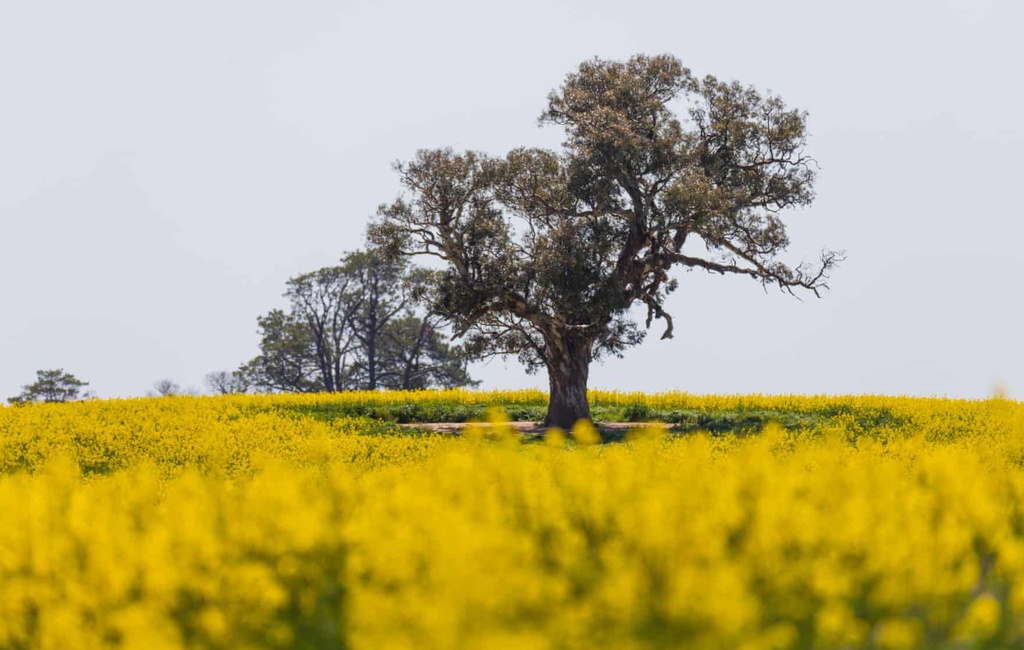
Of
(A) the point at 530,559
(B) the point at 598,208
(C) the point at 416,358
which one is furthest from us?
(C) the point at 416,358

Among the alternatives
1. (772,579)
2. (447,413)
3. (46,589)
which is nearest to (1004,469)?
(772,579)

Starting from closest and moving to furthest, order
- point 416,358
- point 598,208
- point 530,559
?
point 530,559
point 598,208
point 416,358

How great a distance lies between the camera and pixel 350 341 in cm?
4834

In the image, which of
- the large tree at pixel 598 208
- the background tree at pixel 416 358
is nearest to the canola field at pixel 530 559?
the large tree at pixel 598 208

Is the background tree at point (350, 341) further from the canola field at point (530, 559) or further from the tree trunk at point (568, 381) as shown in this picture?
the canola field at point (530, 559)

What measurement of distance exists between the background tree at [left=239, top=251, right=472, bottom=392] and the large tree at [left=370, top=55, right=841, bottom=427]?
19263 millimetres

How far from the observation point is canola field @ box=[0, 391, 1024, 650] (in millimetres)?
4777

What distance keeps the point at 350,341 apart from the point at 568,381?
22.6 meters

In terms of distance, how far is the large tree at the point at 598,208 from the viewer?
1027 inches

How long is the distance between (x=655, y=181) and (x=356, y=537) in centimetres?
2210

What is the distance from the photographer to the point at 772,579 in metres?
5.68

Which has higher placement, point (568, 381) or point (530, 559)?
point (568, 381)

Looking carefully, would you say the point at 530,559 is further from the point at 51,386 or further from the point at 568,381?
the point at 51,386

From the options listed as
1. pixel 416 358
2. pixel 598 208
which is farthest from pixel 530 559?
pixel 416 358
